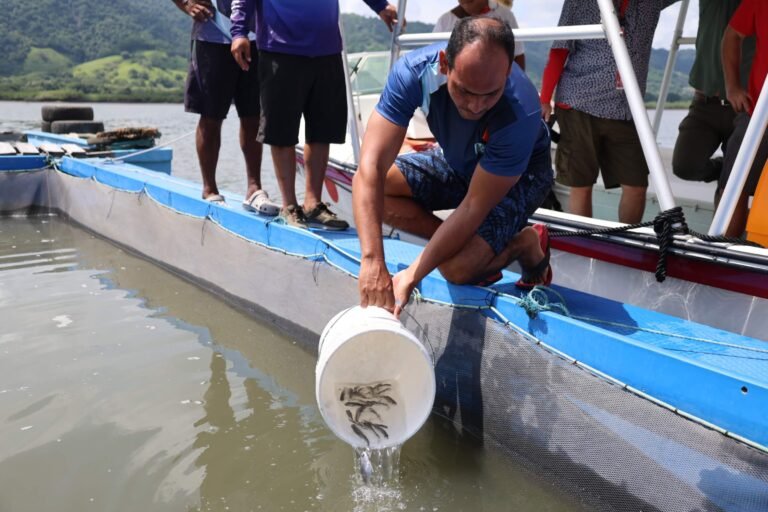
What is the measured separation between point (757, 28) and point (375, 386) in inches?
109

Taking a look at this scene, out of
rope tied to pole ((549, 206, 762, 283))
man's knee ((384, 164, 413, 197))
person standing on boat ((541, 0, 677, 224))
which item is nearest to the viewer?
rope tied to pole ((549, 206, 762, 283))

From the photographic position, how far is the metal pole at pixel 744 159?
306 centimetres

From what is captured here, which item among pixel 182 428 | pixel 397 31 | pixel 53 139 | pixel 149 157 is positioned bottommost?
pixel 182 428

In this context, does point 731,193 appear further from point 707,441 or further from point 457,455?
point 457,455

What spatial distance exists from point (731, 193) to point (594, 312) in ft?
2.87

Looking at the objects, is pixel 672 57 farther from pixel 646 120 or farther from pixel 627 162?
pixel 646 120

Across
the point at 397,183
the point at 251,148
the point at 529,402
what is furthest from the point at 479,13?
the point at 529,402

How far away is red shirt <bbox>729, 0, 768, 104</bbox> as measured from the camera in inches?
145

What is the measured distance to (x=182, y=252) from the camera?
17.8 feet

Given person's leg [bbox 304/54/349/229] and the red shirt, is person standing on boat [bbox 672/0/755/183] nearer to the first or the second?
the red shirt

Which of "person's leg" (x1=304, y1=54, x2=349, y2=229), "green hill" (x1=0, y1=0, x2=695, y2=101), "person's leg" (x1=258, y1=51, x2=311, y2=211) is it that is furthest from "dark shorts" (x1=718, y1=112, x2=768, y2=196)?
"green hill" (x1=0, y1=0, x2=695, y2=101)

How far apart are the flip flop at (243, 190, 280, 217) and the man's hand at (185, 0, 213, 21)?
1.13 m

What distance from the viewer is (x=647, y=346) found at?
93.8 inches

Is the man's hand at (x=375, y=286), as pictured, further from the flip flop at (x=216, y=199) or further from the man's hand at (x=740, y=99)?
the flip flop at (x=216, y=199)
